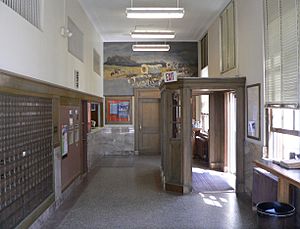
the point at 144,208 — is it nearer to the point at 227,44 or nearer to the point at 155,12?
the point at 155,12

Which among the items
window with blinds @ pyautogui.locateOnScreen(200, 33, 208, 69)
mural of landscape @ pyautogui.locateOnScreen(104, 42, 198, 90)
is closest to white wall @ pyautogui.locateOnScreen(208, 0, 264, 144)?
window with blinds @ pyautogui.locateOnScreen(200, 33, 208, 69)

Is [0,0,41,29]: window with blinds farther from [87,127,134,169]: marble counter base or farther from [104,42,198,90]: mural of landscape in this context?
[87,127,134,169]: marble counter base

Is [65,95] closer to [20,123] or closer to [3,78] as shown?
[20,123]

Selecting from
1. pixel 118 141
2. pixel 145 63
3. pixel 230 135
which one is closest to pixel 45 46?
pixel 230 135

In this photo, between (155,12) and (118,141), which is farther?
(118,141)

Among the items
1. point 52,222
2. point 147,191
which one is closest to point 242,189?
point 147,191

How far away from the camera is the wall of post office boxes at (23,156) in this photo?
391 cm

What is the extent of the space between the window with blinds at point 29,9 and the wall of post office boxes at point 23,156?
105cm

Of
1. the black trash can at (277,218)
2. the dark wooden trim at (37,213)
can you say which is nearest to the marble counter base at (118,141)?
the dark wooden trim at (37,213)

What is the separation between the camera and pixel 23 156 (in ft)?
14.8

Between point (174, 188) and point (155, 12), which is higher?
point (155, 12)

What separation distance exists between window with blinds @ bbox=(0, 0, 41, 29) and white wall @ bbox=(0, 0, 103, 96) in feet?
0.35

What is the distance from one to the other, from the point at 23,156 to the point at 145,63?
9095mm

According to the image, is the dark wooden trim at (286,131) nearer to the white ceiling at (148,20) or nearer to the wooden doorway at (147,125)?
the white ceiling at (148,20)
